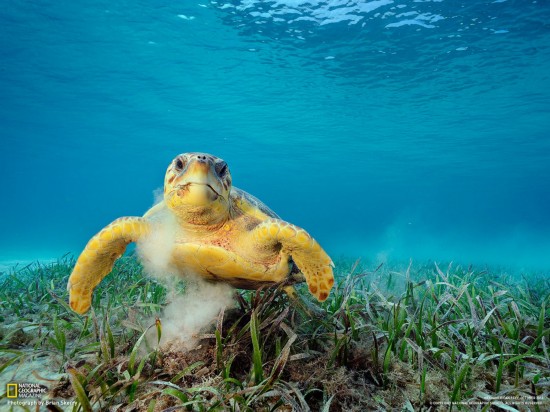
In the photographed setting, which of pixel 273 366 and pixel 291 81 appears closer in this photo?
pixel 273 366

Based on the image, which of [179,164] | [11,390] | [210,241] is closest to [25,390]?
[11,390]

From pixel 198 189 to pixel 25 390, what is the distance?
1.66 meters

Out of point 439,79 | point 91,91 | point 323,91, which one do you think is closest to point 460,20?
point 439,79

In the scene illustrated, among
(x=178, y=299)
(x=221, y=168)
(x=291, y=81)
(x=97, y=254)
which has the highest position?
(x=291, y=81)

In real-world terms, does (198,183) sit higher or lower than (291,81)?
lower

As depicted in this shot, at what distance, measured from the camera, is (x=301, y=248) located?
2.72 meters

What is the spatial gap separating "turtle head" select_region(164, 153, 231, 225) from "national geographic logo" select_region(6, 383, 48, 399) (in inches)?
59.3

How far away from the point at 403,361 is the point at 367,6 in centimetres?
1270

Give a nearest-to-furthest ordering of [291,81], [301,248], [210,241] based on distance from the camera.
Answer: [301,248], [210,241], [291,81]

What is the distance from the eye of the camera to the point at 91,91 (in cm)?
2028

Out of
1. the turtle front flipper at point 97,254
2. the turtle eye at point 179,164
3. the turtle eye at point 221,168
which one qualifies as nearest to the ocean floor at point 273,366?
the turtle front flipper at point 97,254

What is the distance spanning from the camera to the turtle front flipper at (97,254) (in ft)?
8.96

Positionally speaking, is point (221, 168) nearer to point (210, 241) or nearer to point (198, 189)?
point (198, 189)

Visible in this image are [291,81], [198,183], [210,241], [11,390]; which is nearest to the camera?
[11,390]
